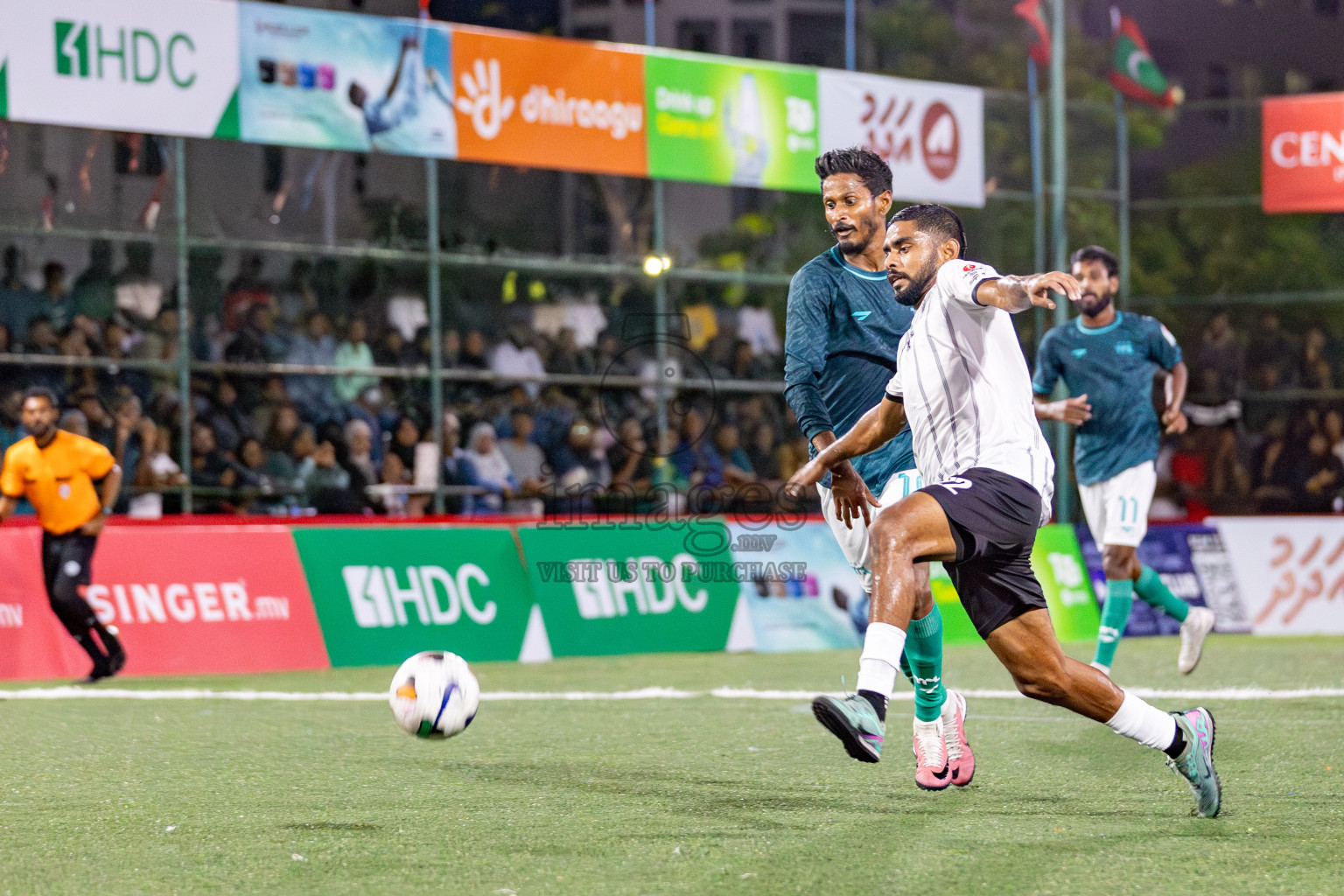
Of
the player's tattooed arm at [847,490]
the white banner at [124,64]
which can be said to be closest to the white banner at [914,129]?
the white banner at [124,64]

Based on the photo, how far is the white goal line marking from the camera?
33.3 feet

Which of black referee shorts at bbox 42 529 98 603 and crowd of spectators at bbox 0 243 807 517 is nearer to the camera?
black referee shorts at bbox 42 529 98 603

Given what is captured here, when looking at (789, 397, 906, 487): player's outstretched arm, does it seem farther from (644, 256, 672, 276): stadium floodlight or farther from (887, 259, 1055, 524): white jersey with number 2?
(644, 256, 672, 276): stadium floodlight

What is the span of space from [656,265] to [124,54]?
6.82 m

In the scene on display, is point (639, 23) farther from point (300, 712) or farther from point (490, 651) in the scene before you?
point (300, 712)

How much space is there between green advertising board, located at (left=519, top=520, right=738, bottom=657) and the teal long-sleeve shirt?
24.0 ft

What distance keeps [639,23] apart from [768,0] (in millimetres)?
5128

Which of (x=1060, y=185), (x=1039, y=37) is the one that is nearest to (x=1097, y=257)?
(x=1060, y=185)

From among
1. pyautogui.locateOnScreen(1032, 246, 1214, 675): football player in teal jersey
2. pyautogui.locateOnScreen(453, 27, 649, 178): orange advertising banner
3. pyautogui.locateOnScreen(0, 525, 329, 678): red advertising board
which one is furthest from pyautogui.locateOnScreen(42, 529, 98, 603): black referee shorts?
pyautogui.locateOnScreen(1032, 246, 1214, 675): football player in teal jersey

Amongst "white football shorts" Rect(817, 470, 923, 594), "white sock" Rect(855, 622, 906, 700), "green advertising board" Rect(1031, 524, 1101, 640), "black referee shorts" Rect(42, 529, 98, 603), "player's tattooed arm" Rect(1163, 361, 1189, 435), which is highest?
"player's tattooed arm" Rect(1163, 361, 1189, 435)

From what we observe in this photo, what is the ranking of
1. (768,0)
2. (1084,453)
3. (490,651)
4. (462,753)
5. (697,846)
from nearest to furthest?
(697,846)
(462,753)
(1084,453)
(490,651)
(768,0)

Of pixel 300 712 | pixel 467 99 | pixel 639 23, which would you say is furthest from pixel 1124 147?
pixel 300 712

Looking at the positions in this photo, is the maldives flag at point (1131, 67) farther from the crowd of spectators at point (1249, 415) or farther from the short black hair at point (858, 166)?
the short black hair at point (858, 166)

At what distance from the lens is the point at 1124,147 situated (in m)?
22.6
